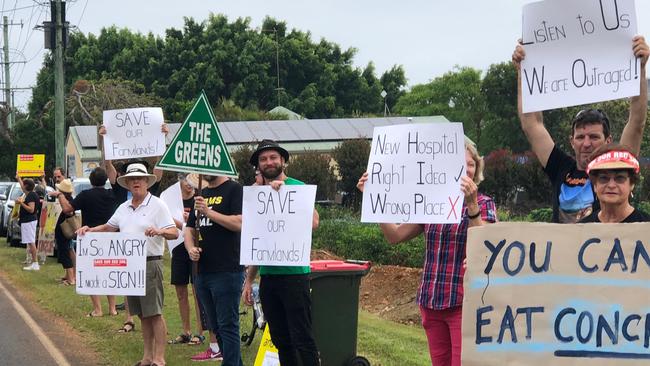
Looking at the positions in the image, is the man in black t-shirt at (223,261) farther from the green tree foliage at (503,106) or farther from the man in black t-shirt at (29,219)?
the green tree foliage at (503,106)

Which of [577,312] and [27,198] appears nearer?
[577,312]

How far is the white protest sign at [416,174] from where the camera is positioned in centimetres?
502

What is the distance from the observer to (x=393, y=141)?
17.7 ft

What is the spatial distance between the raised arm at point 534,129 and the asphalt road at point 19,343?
589 cm

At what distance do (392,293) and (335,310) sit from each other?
283 inches

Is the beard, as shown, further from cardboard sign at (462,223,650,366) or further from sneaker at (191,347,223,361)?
sneaker at (191,347,223,361)

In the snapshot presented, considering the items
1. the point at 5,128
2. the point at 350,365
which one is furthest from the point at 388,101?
the point at 350,365

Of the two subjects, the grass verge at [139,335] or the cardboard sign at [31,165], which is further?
the cardboard sign at [31,165]

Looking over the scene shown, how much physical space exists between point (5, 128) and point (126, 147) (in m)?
52.8

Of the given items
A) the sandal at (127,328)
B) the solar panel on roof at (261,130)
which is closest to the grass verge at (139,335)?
the sandal at (127,328)

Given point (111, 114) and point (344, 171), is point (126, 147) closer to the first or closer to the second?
point (111, 114)

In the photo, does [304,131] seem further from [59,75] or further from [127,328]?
[127,328]

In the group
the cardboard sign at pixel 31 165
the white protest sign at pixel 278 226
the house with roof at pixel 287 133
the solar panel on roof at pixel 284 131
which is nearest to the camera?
the white protest sign at pixel 278 226

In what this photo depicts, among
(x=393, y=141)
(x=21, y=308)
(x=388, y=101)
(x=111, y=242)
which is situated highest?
(x=388, y=101)
